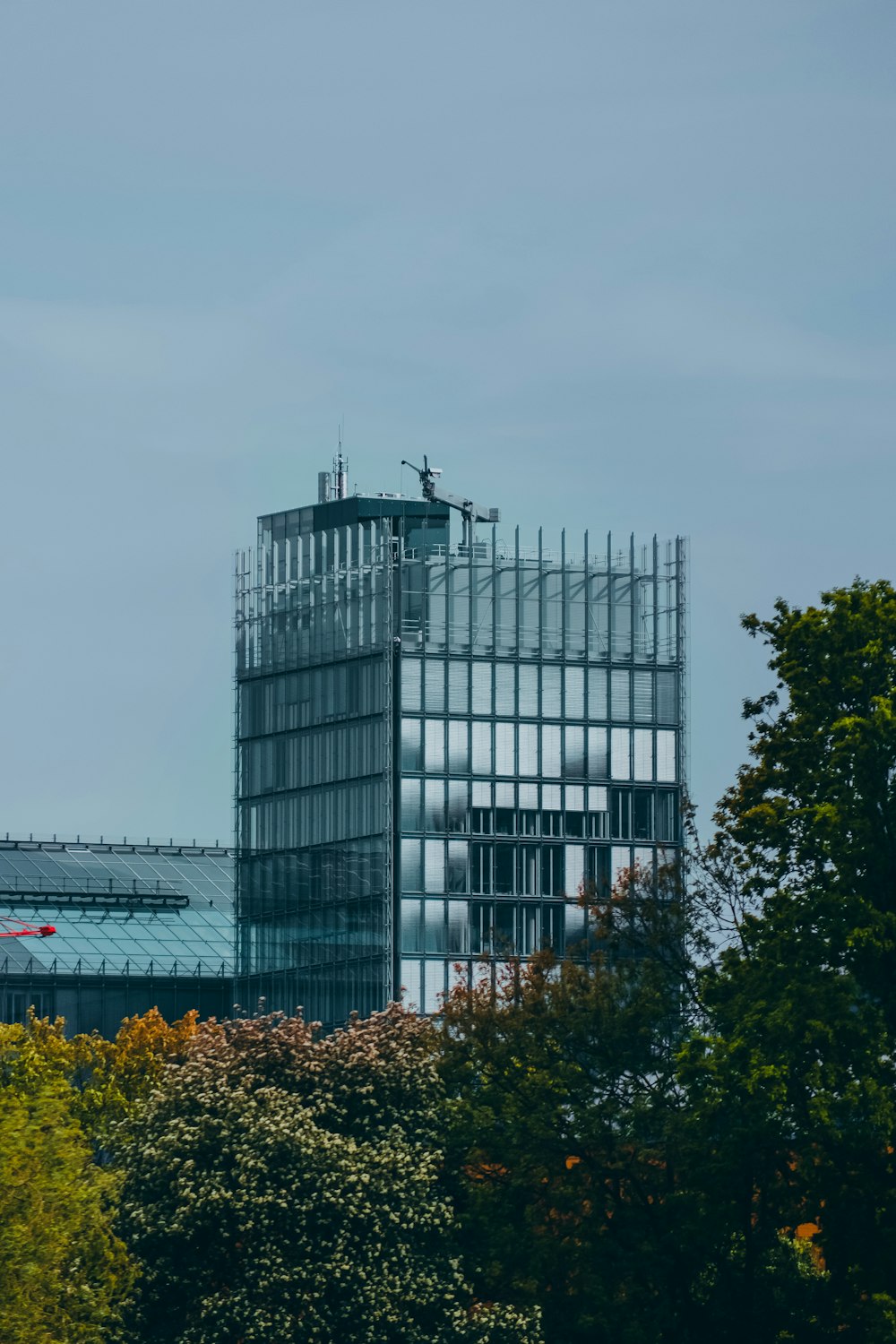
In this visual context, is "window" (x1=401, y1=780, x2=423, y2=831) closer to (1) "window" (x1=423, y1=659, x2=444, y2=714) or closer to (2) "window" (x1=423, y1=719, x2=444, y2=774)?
(2) "window" (x1=423, y1=719, x2=444, y2=774)

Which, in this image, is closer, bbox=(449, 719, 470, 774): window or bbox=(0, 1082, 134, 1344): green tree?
bbox=(0, 1082, 134, 1344): green tree

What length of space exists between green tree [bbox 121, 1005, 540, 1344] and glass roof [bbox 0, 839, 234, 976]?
70.4 m

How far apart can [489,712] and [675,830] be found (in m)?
10.6

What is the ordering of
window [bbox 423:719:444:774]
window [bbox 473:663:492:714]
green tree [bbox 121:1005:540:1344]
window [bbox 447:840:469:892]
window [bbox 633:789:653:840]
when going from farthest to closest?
window [bbox 633:789:653:840] → window [bbox 473:663:492:714] → window [bbox 423:719:444:774] → window [bbox 447:840:469:892] → green tree [bbox 121:1005:540:1344]

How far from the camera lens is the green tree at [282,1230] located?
7544 cm

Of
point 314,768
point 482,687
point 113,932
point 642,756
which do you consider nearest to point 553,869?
point 642,756

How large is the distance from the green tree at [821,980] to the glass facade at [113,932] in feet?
244

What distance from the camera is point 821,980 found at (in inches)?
2800

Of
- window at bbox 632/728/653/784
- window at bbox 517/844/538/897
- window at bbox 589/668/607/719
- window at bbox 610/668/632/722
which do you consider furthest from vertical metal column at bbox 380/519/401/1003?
window at bbox 632/728/653/784

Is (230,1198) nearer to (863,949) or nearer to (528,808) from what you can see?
(863,949)

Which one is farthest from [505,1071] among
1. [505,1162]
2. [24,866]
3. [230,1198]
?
[24,866]

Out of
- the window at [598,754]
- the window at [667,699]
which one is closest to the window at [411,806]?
the window at [598,754]

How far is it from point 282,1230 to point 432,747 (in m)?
59.4

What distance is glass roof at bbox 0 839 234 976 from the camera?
150 m
